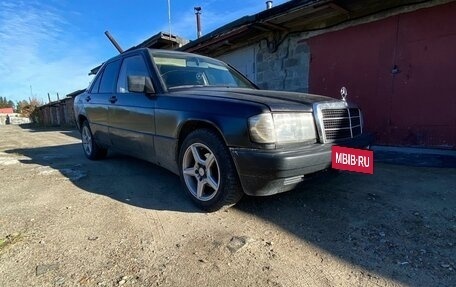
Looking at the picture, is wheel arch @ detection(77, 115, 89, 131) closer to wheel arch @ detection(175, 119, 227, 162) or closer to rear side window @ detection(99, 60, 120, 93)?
rear side window @ detection(99, 60, 120, 93)

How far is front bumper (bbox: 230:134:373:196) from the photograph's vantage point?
8.50 ft

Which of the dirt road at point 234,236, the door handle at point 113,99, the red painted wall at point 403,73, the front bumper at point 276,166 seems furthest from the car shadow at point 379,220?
the door handle at point 113,99

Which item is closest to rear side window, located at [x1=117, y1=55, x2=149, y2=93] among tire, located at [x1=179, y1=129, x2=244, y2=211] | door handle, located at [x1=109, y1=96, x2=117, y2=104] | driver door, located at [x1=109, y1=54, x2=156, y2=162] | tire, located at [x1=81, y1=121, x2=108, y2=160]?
driver door, located at [x1=109, y1=54, x2=156, y2=162]

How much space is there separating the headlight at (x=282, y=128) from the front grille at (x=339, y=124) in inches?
7.3

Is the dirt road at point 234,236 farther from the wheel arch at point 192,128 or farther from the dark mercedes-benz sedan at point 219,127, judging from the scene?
the wheel arch at point 192,128

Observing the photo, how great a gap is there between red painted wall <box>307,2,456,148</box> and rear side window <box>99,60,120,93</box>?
421 centimetres

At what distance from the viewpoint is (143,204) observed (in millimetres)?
3432

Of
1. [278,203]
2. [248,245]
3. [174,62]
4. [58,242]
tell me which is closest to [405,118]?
[278,203]

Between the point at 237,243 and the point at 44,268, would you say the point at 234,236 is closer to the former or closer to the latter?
the point at 237,243

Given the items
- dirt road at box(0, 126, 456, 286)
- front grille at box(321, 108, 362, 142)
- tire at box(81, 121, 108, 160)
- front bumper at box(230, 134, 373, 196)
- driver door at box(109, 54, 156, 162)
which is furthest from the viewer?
tire at box(81, 121, 108, 160)

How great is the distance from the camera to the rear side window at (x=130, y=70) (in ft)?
13.1

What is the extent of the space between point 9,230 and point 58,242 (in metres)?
0.60

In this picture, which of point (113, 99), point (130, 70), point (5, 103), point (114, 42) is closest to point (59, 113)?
point (114, 42)

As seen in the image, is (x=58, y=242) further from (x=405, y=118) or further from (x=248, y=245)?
(x=405, y=118)
